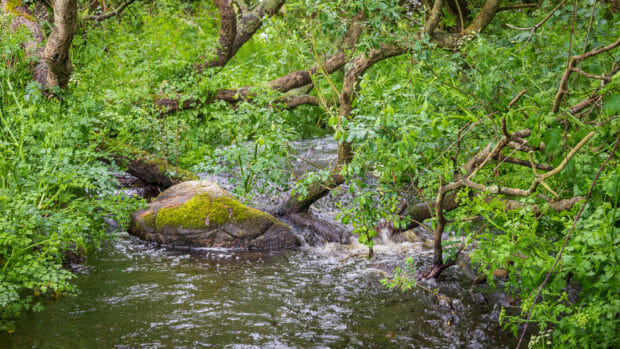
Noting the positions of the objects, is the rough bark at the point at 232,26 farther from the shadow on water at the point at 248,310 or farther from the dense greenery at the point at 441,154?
the shadow on water at the point at 248,310

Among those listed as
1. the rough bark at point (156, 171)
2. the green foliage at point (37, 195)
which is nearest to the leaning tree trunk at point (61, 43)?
the green foliage at point (37, 195)

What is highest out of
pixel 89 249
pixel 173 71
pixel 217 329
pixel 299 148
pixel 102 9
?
pixel 102 9

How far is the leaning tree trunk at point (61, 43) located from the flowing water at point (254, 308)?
2665 mm

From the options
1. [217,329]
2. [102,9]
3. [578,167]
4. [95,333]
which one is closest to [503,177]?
[578,167]

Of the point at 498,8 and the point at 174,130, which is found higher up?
the point at 498,8

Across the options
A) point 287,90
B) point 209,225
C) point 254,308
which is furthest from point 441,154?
point 287,90

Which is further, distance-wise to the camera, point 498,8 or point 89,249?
point 498,8

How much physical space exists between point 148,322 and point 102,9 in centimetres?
806

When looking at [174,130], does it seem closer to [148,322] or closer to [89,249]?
[89,249]

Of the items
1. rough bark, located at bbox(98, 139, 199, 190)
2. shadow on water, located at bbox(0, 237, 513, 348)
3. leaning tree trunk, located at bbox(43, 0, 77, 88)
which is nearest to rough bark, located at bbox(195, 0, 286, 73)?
rough bark, located at bbox(98, 139, 199, 190)

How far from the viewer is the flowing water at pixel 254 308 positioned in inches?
169

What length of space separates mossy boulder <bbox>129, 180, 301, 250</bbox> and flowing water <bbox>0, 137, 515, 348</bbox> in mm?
697

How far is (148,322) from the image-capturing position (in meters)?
4.59

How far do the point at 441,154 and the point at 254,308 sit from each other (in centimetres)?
245
